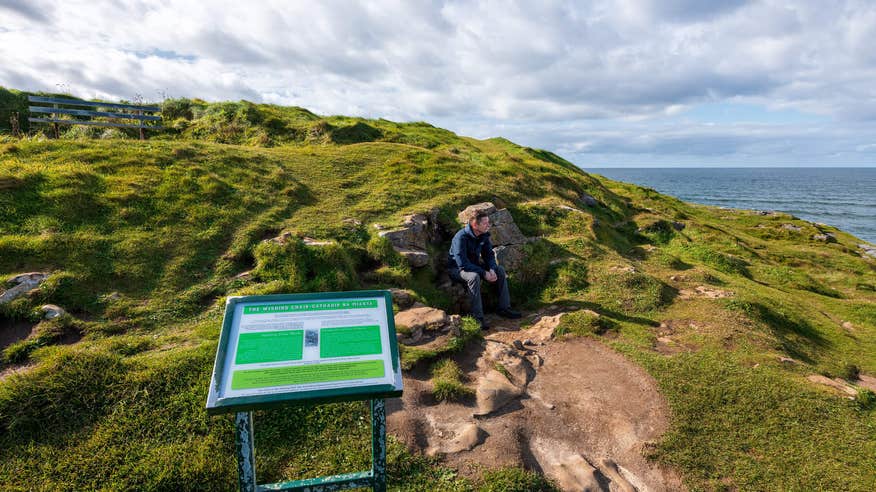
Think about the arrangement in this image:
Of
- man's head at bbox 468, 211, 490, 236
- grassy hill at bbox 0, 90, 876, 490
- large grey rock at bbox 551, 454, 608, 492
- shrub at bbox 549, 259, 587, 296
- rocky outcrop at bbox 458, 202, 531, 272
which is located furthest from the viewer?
rocky outcrop at bbox 458, 202, 531, 272

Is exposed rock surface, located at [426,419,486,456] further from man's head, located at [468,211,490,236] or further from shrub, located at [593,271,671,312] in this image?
shrub, located at [593,271,671,312]

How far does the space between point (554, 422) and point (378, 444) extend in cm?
296

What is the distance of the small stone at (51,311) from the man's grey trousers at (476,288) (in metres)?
7.11

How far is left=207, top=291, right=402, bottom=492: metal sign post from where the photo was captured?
3.65 m

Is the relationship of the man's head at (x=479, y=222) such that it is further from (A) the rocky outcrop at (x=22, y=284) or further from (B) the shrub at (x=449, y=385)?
(A) the rocky outcrop at (x=22, y=284)

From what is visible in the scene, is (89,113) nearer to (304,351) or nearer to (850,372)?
(304,351)

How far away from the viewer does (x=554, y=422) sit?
5.93m

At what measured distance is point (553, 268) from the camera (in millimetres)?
11625

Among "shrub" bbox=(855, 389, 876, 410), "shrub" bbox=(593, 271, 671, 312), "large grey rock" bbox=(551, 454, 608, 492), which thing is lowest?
"large grey rock" bbox=(551, 454, 608, 492)

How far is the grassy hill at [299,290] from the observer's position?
5.01 meters

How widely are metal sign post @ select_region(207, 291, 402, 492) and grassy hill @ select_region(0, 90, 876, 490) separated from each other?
1.26 m

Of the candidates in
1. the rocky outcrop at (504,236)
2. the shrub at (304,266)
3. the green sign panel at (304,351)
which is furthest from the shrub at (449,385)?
the rocky outcrop at (504,236)

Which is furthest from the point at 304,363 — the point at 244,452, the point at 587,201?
the point at 587,201

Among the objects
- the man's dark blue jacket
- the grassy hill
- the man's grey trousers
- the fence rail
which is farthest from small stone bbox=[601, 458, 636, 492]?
the fence rail
